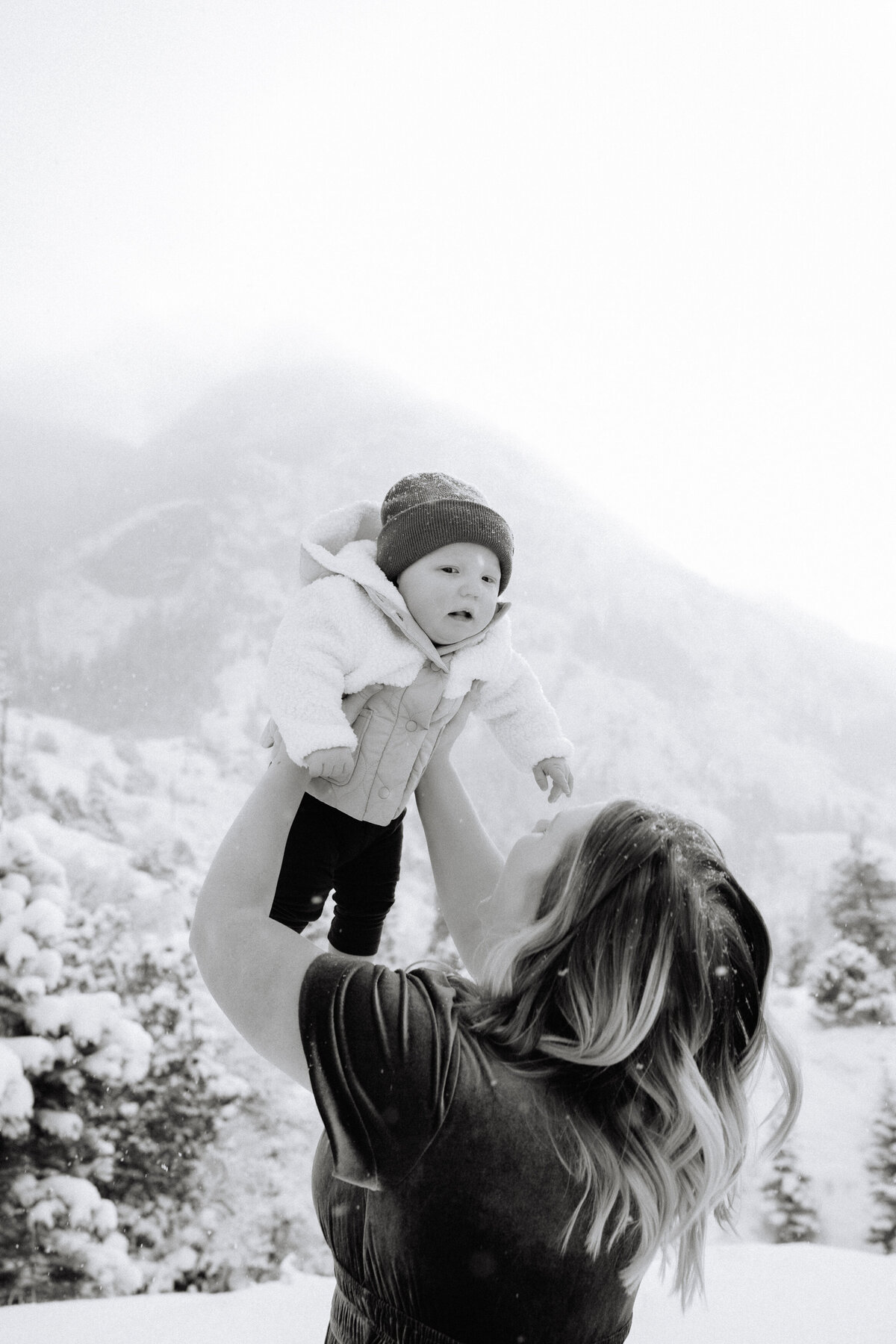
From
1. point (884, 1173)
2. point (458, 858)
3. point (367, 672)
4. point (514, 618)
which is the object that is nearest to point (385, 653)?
point (367, 672)

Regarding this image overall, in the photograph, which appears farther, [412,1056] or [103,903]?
[103,903]

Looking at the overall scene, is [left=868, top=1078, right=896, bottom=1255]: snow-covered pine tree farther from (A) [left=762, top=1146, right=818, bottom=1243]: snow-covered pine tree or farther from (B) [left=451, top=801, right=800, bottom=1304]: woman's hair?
(B) [left=451, top=801, right=800, bottom=1304]: woman's hair

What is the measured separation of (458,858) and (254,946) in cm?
42

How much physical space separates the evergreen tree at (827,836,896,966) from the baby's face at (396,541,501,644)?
177 inches

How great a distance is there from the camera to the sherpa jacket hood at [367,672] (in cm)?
98

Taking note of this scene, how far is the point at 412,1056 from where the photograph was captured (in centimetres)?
57

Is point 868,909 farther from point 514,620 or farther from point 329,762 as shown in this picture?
point 329,762

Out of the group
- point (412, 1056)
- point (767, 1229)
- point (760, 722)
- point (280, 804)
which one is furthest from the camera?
point (760, 722)

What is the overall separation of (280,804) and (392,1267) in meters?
0.38

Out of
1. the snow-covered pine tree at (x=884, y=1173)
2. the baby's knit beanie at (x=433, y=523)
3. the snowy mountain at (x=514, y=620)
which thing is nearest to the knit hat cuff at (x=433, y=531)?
the baby's knit beanie at (x=433, y=523)

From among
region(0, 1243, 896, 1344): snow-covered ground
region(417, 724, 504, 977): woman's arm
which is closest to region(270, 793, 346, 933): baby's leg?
region(417, 724, 504, 977): woman's arm

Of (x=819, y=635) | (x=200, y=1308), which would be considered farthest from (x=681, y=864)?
(x=819, y=635)

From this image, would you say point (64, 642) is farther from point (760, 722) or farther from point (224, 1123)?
point (760, 722)

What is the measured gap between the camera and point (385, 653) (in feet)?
3.40
